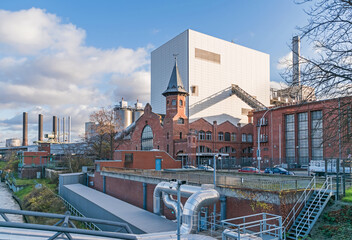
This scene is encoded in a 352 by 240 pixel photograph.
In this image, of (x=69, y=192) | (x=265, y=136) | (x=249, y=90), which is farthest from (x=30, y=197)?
(x=249, y=90)

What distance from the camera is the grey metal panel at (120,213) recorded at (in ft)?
64.6

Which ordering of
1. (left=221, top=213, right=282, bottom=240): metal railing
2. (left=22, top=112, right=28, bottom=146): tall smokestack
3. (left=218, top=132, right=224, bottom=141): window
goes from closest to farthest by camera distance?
(left=221, top=213, right=282, bottom=240): metal railing, (left=218, top=132, right=224, bottom=141): window, (left=22, top=112, right=28, bottom=146): tall smokestack

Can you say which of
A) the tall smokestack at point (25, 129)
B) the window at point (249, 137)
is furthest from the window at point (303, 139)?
the tall smokestack at point (25, 129)

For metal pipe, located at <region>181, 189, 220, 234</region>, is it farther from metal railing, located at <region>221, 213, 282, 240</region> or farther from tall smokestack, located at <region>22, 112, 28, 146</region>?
tall smokestack, located at <region>22, 112, 28, 146</region>

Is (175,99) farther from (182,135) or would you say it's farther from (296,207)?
(296,207)

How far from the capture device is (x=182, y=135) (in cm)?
5575

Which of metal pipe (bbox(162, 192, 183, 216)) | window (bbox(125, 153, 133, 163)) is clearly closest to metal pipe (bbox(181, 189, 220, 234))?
metal pipe (bbox(162, 192, 183, 216))

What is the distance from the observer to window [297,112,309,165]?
51344mm

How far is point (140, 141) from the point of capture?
2491 inches

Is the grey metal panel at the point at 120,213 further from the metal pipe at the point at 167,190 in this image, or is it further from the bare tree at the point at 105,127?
the bare tree at the point at 105,127

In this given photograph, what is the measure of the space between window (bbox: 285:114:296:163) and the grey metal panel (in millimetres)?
35938

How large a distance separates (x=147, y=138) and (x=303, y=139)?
2960cm

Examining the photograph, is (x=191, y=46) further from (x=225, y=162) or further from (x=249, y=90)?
(x=225, y=162)

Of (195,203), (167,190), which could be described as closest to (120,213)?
(167,190)
